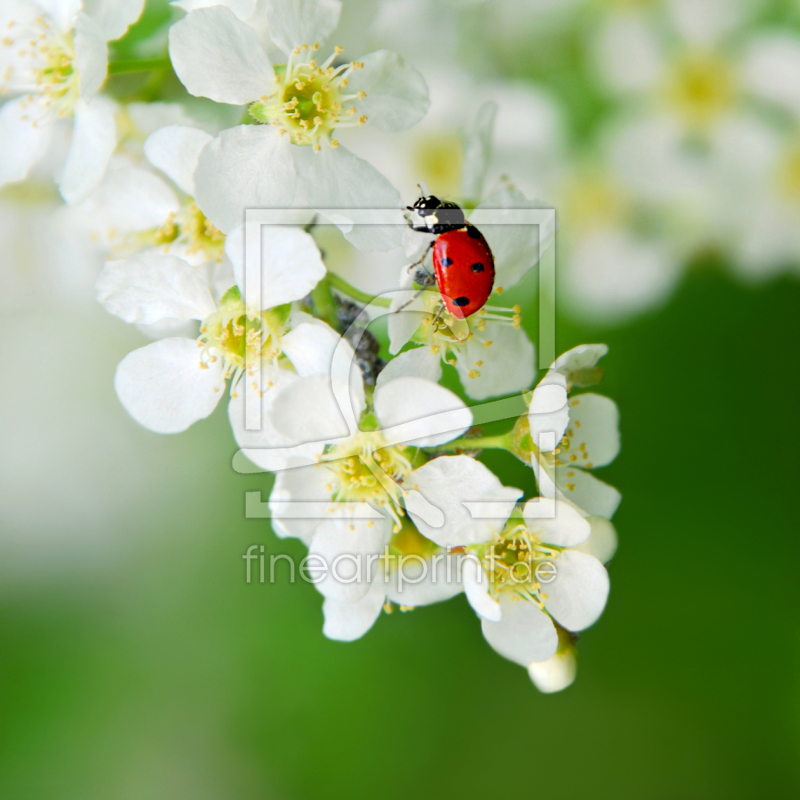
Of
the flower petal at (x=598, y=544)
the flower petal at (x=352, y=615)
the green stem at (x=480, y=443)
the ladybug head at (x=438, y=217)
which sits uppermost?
the ladybug head at (x=438, y=217)

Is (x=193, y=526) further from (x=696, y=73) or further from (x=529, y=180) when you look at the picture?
(x=696, y=73)

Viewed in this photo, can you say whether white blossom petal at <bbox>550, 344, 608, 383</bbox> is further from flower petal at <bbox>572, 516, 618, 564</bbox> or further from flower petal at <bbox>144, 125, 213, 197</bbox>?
flower petal at <bbox>144, 125, 213, 197</bbox>

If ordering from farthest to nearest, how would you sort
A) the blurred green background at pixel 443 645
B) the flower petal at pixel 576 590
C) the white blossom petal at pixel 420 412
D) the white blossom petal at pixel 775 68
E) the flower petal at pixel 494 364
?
1. the blurred green background at pixel 443 645
2. the white blossom petal at pixel 775 68
3. the flower petal at pixel 494 364
4. the flower petal at pixel 576 590
5. the white blossom petal at pixel 420 412

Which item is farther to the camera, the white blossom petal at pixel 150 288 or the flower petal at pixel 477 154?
the flower petal at pixel 477 154

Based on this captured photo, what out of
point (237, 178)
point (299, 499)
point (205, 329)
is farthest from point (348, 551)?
point (237, 178)

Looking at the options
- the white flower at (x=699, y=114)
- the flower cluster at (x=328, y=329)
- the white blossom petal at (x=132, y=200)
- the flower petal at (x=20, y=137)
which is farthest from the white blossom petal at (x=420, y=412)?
the white flower at (x=699, y=114)

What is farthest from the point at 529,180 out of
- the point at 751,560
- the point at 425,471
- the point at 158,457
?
the point at 158,457

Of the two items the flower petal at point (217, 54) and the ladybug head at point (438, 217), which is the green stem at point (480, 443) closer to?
A: the ladybug head at point (438, 217)
